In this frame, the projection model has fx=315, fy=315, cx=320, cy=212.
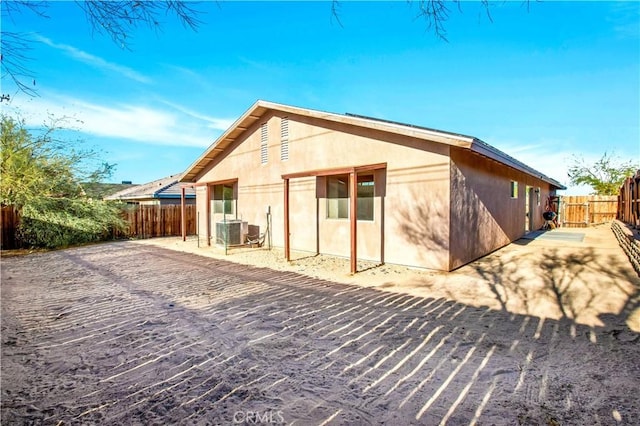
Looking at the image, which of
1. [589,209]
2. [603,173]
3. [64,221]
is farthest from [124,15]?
[603,173]

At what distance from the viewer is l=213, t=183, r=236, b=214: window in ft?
45.2

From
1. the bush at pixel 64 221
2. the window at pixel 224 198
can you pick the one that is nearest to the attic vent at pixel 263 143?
the window at pixel 224 198

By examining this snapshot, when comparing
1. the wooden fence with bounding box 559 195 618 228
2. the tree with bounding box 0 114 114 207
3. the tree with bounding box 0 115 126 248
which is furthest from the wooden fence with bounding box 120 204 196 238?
the wooden fence with bounding box 559 195 618 228

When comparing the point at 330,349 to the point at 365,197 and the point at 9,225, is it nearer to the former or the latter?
the point at 365,197

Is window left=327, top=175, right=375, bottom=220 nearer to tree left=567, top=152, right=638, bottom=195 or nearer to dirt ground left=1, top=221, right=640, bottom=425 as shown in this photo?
dirt ground left=1, top=221, right=640, bottom=425

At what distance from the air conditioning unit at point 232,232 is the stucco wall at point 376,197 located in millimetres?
594

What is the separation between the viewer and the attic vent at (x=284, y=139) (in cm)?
1071

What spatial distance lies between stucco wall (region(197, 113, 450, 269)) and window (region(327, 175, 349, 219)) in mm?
196

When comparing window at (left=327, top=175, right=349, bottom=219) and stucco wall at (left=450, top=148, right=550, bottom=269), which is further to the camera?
window at (left=327, top=175, right=349, bottom=219)

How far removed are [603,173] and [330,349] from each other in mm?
33665

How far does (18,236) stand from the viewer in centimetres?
1239

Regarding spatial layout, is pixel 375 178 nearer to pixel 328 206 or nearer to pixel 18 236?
pixel 328 206

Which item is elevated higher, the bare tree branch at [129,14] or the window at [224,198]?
the bare tree branch at [129,14]

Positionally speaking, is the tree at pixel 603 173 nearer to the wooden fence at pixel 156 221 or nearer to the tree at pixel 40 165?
the wooden fence at pixel 156 221
